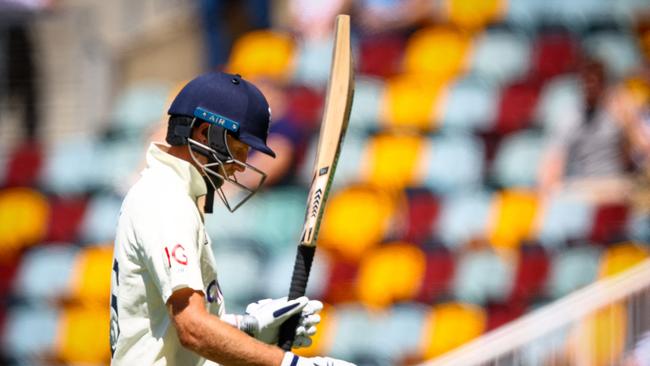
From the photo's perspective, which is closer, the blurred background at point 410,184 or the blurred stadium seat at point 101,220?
the blurred background at point 410,184

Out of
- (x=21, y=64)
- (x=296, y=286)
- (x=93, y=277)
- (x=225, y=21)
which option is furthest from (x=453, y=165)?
(x=21, y=64)

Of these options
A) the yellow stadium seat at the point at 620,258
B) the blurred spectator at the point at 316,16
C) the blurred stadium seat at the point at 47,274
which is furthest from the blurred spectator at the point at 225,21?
the yellow stadium seat at the point at 620,258

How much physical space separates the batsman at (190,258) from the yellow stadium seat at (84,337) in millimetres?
4304

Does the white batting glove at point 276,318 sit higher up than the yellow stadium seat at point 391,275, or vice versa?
the yellow stadium seat at point 391,275

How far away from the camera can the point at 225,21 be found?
8.84 meters

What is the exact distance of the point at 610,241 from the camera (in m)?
5.41

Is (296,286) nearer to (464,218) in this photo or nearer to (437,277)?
(437,277)

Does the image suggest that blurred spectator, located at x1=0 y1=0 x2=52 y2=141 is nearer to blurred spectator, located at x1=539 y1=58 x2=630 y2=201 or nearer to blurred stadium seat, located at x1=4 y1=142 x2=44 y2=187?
blurred stadium seat, located at x1=4 y1=142 x2=44 y2=187

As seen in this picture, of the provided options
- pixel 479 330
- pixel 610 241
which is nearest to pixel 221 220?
pixel 479 330

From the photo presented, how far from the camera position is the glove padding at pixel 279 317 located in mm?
2584

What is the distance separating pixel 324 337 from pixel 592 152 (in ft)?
5.16

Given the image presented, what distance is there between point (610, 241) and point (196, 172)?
321 cm

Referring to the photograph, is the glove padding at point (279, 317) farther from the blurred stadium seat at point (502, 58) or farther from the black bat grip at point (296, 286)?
the blurred stadium seat at point (502, 58)

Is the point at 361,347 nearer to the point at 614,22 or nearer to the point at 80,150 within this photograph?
the point at 614,22
